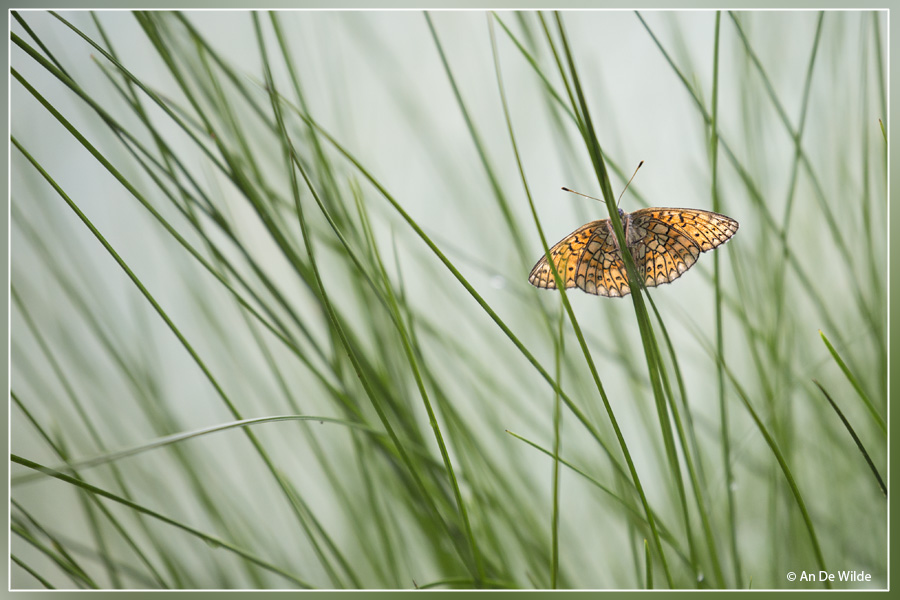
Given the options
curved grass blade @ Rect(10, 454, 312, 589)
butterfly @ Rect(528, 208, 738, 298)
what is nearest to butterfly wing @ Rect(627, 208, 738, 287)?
butterfly @ Rect(528, 208, 738, 298)

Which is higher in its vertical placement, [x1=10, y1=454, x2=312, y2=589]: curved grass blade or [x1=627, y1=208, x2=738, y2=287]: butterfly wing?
[x1=627, y1=208, x2=738, y2=287]: butterfly wing

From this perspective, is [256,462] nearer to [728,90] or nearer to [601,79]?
[601,79]

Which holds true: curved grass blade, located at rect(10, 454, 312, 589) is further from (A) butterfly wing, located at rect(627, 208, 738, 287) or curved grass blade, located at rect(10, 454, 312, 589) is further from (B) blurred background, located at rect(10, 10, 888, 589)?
(A) butterfly wing, located at rect(627, 208, 738, 287)

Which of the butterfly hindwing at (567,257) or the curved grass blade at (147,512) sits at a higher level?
the butterfly hindwing at (567,257)

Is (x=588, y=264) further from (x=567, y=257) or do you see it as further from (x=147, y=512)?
(x=147, y=512)

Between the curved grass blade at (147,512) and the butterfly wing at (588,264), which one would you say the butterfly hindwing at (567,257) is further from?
the curved grass blade at (147,512)

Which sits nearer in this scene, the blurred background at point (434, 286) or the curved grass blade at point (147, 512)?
the curved grass blade at point (147, 512)

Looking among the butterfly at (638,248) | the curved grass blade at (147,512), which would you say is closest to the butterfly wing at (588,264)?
the butterfly at (638,248)

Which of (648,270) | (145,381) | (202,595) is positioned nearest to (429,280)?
(648,270)

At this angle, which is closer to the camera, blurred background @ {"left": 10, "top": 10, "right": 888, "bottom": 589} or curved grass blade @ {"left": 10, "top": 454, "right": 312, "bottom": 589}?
curved grass blade @ {"left": 10, "top": 454, "right": 312, "bottom": 589}
